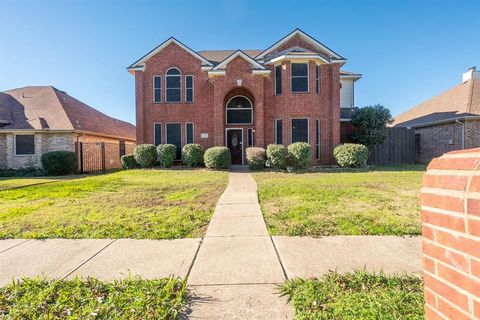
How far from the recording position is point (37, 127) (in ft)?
55.4

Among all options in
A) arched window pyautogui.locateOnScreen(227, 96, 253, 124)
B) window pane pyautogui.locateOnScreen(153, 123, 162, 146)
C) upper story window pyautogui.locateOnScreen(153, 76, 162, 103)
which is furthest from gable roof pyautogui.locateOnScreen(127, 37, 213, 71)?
window pane pyautogui.locateOnScreen(153, 123, 162, 146)

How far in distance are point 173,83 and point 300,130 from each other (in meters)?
8.99

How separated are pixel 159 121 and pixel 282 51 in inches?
370

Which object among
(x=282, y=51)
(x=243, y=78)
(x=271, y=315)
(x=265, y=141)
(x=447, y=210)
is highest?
(x=282, y=51)

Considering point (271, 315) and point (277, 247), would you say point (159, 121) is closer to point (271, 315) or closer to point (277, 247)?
point (277, 247)

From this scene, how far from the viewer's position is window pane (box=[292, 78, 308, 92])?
15375 millimetres

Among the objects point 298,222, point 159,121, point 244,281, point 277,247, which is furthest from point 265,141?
point 244,281

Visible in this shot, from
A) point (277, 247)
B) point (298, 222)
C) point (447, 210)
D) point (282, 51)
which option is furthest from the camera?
point (282, 51)

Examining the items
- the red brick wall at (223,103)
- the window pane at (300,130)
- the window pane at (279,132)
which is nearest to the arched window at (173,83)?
the red brick wall at (223,103)

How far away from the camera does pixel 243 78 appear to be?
51.0ft

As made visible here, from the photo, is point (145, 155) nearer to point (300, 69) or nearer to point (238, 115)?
point (238, 115)

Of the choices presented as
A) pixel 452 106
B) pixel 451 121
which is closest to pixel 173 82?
pixel 451 121

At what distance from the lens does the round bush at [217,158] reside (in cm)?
1412

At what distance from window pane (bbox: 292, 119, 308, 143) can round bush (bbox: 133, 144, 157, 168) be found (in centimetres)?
872
